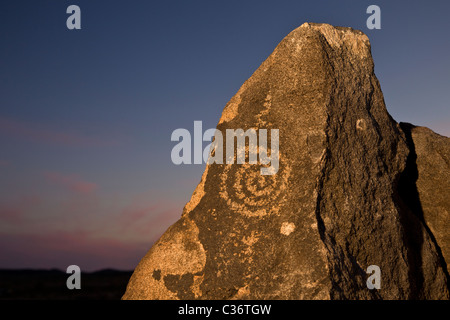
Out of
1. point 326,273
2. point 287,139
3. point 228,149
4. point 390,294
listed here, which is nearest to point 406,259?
point 390,294

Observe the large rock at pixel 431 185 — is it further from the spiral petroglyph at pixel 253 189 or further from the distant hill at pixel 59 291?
the distant hill at pixel 59 291

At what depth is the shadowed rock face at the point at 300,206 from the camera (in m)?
3.81

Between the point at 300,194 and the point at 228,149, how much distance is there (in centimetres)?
86

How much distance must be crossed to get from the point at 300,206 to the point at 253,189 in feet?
1.55

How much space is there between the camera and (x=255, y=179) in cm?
413

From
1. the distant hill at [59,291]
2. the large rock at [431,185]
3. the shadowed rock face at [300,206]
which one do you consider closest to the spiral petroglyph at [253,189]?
the shadowed rock face at [300,206]

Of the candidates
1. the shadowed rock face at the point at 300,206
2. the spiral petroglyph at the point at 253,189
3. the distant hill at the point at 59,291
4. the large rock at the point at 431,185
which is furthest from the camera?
the distant hill at the point at 59,291

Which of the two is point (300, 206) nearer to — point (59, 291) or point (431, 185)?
point (431, 185)

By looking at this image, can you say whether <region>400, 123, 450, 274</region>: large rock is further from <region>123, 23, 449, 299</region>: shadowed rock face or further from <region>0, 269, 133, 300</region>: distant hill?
<region>0, 269, 133, 300</region>: distant hill

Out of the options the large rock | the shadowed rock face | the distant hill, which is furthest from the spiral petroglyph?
the distant hill

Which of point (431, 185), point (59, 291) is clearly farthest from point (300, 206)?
point (59, 291)

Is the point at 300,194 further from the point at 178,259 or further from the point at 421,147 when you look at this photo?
the point at 421,147

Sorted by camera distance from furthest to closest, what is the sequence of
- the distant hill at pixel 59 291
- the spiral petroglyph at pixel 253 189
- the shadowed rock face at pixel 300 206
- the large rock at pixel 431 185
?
the distant hill at pixel 59 291
the large rock at pixel 431 185
the spiral petroglyph at pixel 253 189
the shadowed rock face at pixel 300 206

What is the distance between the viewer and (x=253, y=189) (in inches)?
162
